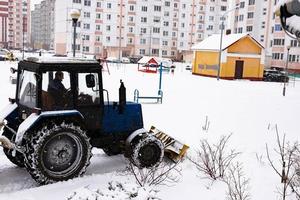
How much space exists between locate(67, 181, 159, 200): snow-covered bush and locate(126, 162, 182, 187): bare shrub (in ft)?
1.55

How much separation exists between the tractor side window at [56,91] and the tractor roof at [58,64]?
0.39 ft

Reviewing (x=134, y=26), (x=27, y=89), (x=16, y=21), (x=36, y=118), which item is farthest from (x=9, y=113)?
(x=16, y=21)

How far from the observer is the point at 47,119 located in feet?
23.3

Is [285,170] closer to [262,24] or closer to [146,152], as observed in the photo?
[146,152]

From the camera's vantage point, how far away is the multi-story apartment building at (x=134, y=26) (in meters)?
77.3

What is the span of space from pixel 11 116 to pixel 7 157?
1.06 meters

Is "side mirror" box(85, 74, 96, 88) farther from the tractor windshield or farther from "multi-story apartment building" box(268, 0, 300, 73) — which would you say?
"multi-story apartment building" box(268, 0, 300, 73)

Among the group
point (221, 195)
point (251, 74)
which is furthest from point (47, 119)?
point (251, 74)

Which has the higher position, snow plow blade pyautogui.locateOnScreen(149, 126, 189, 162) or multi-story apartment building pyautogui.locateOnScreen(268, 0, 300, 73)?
multi-story apartment building pyautogui.locateOnScreen(268, 0, 300, 73)

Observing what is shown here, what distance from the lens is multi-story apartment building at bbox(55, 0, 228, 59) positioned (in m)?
77.3

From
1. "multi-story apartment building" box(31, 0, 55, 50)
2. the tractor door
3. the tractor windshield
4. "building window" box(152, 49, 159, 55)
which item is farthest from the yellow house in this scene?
"multi-story apartment building" box(31, 0, 55, 50)

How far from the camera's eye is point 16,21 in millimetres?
124062

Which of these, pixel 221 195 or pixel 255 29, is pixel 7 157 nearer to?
pixel 221 195

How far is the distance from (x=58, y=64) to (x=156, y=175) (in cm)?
308
